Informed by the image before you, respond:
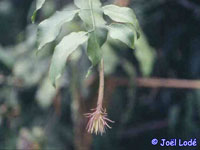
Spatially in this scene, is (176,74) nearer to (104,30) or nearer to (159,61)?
(159,61)

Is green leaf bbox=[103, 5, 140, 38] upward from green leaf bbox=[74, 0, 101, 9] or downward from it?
downward

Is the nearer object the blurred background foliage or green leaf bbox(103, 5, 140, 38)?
green leaf bbox(103, 5, 140, 38)

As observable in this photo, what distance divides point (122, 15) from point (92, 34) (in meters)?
0.07

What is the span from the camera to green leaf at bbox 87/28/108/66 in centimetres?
64

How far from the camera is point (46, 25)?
27.5 inches

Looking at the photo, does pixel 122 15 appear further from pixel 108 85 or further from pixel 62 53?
pixel 108 85

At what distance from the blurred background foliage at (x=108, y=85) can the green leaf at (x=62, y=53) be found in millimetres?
606

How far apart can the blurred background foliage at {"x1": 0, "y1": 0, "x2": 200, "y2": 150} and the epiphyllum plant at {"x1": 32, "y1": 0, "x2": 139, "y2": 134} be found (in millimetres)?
545

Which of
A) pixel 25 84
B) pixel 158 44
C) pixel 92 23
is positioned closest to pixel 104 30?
pixel 92 23

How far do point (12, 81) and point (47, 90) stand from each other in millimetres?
190

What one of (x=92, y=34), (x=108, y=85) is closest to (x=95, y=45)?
(x=92, y=34)

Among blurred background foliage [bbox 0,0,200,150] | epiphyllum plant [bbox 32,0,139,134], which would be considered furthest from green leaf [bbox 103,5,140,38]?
blurred background foliage [bbox 0,0,200,150]

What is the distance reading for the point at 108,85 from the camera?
151 centimetres

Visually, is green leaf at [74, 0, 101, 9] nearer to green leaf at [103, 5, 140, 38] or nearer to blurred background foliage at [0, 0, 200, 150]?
green leaf at [103, 5, 140, 38]
